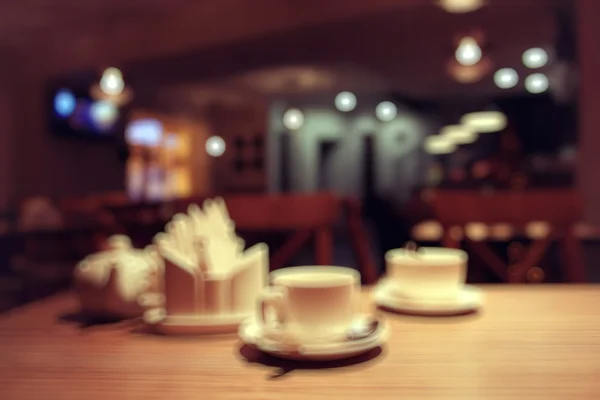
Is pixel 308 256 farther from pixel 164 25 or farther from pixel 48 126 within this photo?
pixel 48 126

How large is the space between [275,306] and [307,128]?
13.0 m

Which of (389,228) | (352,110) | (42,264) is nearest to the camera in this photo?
(42,264)

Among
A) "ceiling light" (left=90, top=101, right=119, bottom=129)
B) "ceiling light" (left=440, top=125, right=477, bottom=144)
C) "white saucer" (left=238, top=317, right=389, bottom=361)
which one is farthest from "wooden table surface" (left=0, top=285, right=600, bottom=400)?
"ceiling light" (left=440, top=125, right=477, bottom=144)

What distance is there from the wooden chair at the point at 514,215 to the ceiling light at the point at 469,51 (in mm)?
3429

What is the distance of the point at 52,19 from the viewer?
20.6 feet

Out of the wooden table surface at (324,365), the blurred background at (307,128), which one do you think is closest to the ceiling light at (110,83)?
the blurred background at (307,128)

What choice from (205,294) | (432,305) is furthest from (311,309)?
(432,305)

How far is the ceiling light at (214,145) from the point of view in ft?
41.8

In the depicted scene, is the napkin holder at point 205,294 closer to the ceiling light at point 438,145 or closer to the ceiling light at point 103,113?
the ceiling light at point 103,113

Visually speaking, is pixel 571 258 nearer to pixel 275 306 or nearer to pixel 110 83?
pixel 275 306

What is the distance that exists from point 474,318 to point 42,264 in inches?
177

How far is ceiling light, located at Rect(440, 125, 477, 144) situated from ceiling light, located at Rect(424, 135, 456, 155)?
12cm

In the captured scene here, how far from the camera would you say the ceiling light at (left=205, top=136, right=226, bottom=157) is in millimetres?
12734

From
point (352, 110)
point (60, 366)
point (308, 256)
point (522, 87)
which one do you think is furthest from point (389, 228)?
point (352, 110)
